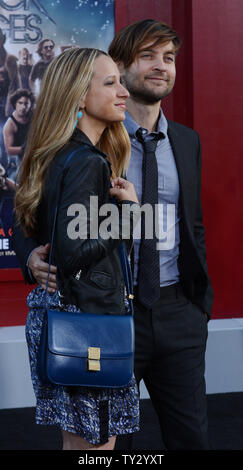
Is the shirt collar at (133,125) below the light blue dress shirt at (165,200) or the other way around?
the other way around

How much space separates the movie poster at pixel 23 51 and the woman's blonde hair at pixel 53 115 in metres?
2.94

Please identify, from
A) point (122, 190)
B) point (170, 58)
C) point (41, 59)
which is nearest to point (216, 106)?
point (41, 59)

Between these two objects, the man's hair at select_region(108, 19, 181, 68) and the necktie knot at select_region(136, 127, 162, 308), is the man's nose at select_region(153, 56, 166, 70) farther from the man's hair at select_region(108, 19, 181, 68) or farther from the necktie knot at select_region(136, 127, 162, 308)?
the necktie knot at select_region(136, 127, 162, 308)

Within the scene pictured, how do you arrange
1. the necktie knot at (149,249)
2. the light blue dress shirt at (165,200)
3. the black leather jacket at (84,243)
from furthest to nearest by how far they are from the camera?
the light blue dress shirt at (165,200) → the necktie knot at (149,249) → the black leather jacket at (84,243)

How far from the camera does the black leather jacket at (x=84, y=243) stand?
78.3 inches

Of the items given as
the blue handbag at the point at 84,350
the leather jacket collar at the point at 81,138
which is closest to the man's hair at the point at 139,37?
the leather jacket collar at the point at 81,138

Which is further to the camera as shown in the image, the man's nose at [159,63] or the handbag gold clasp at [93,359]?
the man's nose at [159,63]

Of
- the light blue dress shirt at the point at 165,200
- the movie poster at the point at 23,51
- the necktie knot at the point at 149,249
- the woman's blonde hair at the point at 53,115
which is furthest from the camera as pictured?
the movie poster at the point at 23,51

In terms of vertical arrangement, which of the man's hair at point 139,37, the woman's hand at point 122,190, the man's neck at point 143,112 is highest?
the man's hair at point 139,37

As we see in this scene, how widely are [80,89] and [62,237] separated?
480 mm

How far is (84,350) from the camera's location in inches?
79.0

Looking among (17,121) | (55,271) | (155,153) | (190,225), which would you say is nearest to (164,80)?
(155,153)

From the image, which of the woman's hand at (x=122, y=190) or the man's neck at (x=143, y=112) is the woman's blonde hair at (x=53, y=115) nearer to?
the woman's hand at (x=122, y=190)

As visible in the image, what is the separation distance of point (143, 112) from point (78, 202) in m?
0.85
